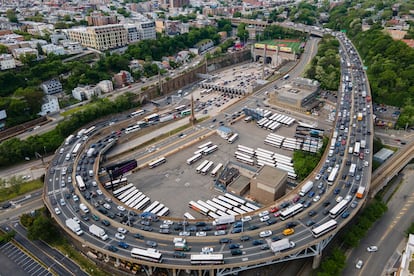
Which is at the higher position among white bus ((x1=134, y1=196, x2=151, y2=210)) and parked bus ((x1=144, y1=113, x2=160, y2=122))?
parked bus ((x1=144, y1=113, x2=160, y2=122))

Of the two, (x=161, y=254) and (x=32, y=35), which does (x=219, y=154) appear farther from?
(x=32, y=35)

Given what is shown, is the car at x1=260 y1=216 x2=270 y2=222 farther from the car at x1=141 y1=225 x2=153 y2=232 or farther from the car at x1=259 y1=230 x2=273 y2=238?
the car at x1=141 y1=225 x2=153 y2=232

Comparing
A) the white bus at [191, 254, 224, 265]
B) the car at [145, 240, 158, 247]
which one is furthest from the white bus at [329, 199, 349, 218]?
the car at [145, 240, 158, 247]

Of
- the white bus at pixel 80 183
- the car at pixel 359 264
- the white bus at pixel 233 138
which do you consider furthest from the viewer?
the white bus at pixel 233 138

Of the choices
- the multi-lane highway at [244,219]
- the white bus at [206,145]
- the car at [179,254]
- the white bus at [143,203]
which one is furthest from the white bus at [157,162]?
the car at [179,254]

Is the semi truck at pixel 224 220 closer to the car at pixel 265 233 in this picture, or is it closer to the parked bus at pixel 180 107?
the car at pixel 265 233

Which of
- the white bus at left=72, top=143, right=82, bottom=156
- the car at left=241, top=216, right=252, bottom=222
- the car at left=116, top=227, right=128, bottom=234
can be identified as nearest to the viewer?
the car at left=116, top=227, right=128, bottom=234

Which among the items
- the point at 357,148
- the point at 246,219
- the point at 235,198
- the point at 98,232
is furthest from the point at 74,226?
the point at 357,148
